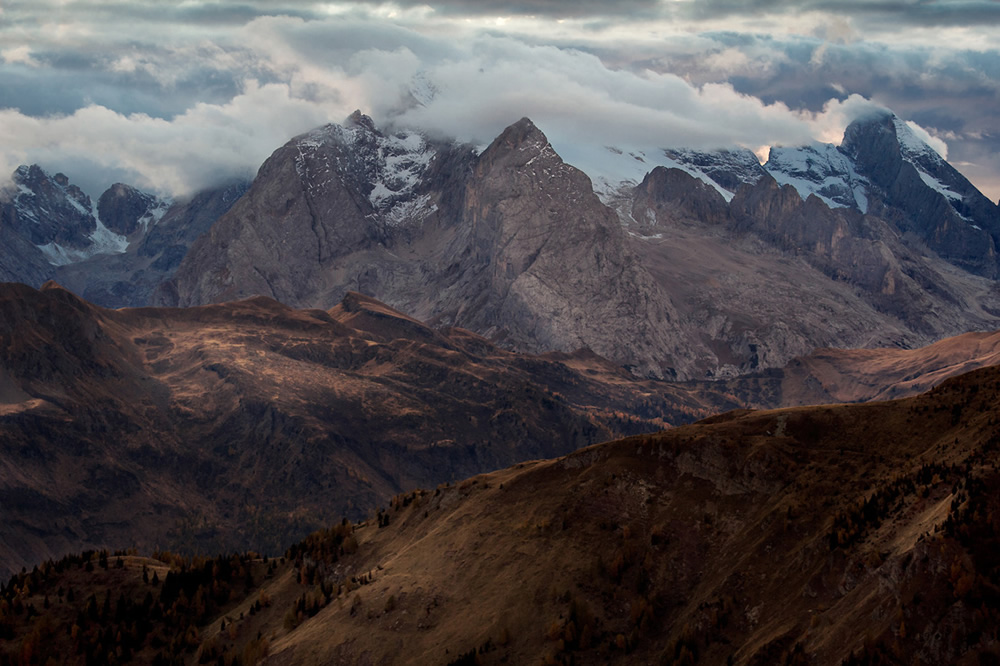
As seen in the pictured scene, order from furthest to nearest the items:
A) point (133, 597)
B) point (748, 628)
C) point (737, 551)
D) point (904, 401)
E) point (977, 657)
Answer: point (133, 597) → point (904, 401) → point (737, 551) → point (748, 628) → point (977, 657)

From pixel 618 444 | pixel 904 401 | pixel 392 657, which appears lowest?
pixel 392 657

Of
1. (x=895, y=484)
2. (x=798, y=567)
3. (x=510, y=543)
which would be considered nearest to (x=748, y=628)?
(x=798, y=567)

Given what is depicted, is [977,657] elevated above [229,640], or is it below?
above

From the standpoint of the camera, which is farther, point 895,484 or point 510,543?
point 510,543

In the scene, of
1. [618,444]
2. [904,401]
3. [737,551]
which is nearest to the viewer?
[737,551]

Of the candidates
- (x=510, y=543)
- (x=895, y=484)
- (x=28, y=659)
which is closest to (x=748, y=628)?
(x=895, y=484)

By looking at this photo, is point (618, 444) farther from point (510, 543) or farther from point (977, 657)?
point (977, 657)
